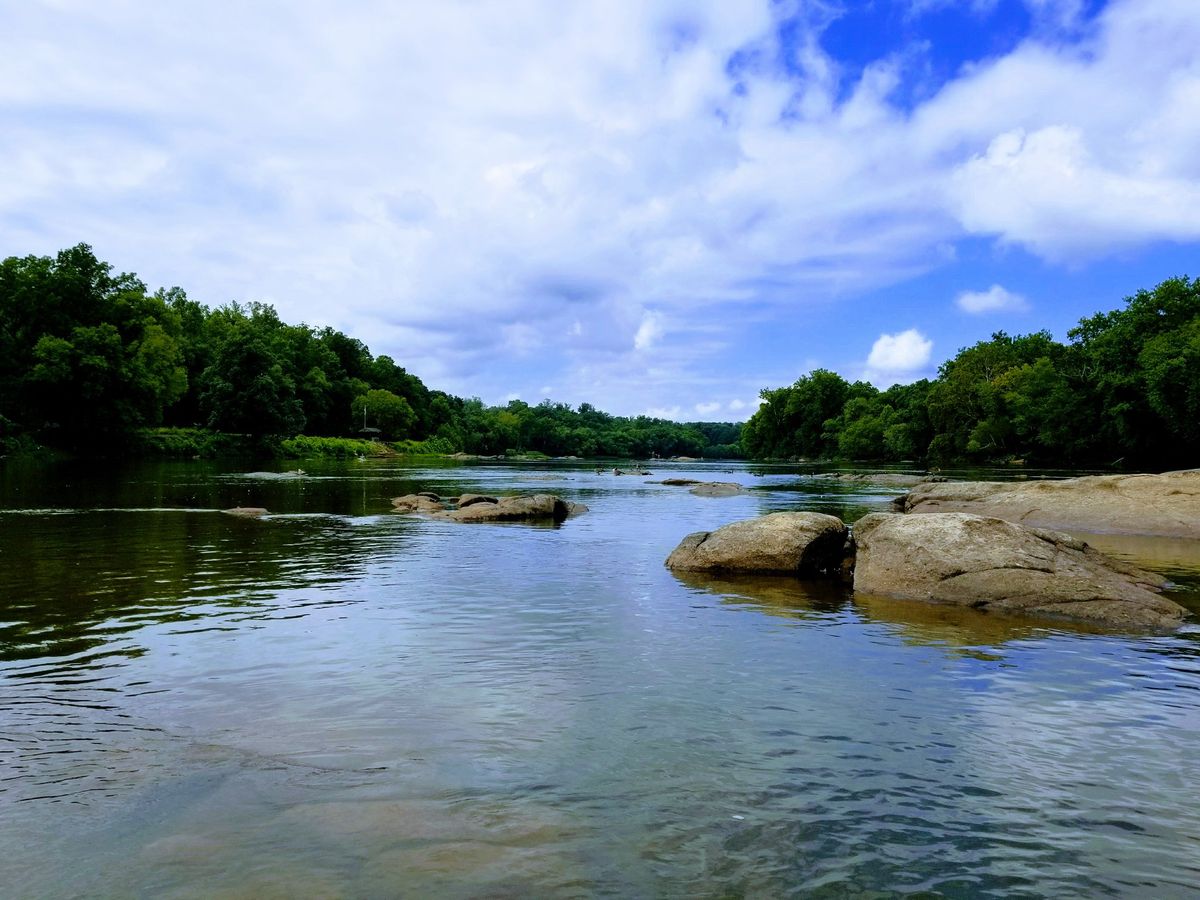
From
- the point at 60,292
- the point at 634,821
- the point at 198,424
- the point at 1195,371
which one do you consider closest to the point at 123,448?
the point at 60,292

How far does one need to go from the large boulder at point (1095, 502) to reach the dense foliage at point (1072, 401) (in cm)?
4703

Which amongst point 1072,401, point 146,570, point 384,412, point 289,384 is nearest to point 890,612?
point 146,570

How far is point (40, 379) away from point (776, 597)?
79504 millimetres

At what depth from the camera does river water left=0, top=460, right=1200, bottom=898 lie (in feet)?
14.3

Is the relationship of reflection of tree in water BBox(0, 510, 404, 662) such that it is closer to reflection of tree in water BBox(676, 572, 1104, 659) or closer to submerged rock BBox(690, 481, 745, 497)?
reflection of tree in water BBox(676, 572, 1104, 659)

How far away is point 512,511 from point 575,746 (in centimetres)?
2077

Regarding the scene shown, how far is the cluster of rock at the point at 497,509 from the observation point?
26266 mm

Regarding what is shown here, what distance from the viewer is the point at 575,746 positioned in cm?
617

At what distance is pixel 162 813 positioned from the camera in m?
4.85

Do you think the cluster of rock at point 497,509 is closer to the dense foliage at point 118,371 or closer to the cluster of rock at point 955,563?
the cluster of rock at point 955,563

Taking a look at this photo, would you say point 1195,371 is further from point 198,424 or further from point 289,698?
point 198,424

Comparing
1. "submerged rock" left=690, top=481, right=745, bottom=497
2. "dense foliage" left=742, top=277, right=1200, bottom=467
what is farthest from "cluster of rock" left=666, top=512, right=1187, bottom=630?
"dense foliage" left=742, top=277, right=1200, bottom=467

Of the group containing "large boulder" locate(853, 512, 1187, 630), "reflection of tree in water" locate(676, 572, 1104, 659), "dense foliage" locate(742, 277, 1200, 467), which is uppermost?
"dense foliage" locate(742, 277, 1200, 467)

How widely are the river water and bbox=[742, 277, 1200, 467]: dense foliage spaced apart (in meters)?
65.3
